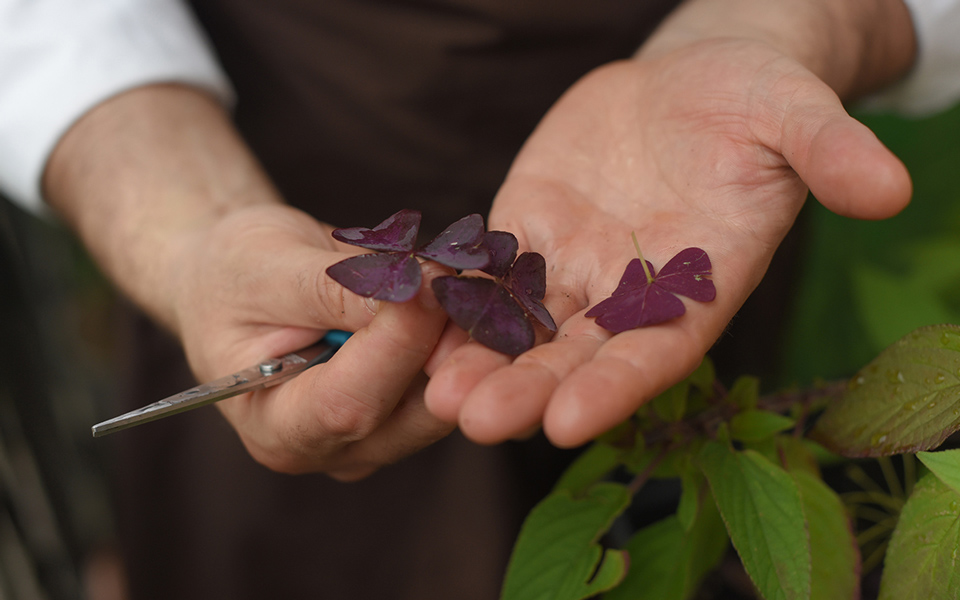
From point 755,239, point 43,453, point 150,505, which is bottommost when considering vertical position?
point 43,453

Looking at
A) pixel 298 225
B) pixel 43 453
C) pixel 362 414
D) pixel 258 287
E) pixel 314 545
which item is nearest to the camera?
pixel 362 414

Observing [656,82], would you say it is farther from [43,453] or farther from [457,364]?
[43,453]

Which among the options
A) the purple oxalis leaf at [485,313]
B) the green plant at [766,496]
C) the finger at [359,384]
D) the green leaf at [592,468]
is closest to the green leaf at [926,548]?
the green plant at [766,496]

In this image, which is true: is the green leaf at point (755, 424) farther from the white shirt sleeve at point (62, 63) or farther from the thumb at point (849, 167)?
the white shirt sleeve at point (62, 63)

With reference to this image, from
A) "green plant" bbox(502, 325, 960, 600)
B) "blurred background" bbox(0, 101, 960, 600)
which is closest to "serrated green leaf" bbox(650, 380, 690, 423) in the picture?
"green plant" bbox(502, 325, 960, 600)

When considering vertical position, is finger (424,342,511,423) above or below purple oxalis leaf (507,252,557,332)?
below

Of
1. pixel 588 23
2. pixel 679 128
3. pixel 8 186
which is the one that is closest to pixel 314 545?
pixel 8 186

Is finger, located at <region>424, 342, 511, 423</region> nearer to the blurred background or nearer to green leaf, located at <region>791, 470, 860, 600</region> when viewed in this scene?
green leaf, located at <region>791, 470, 860, 600</region>
